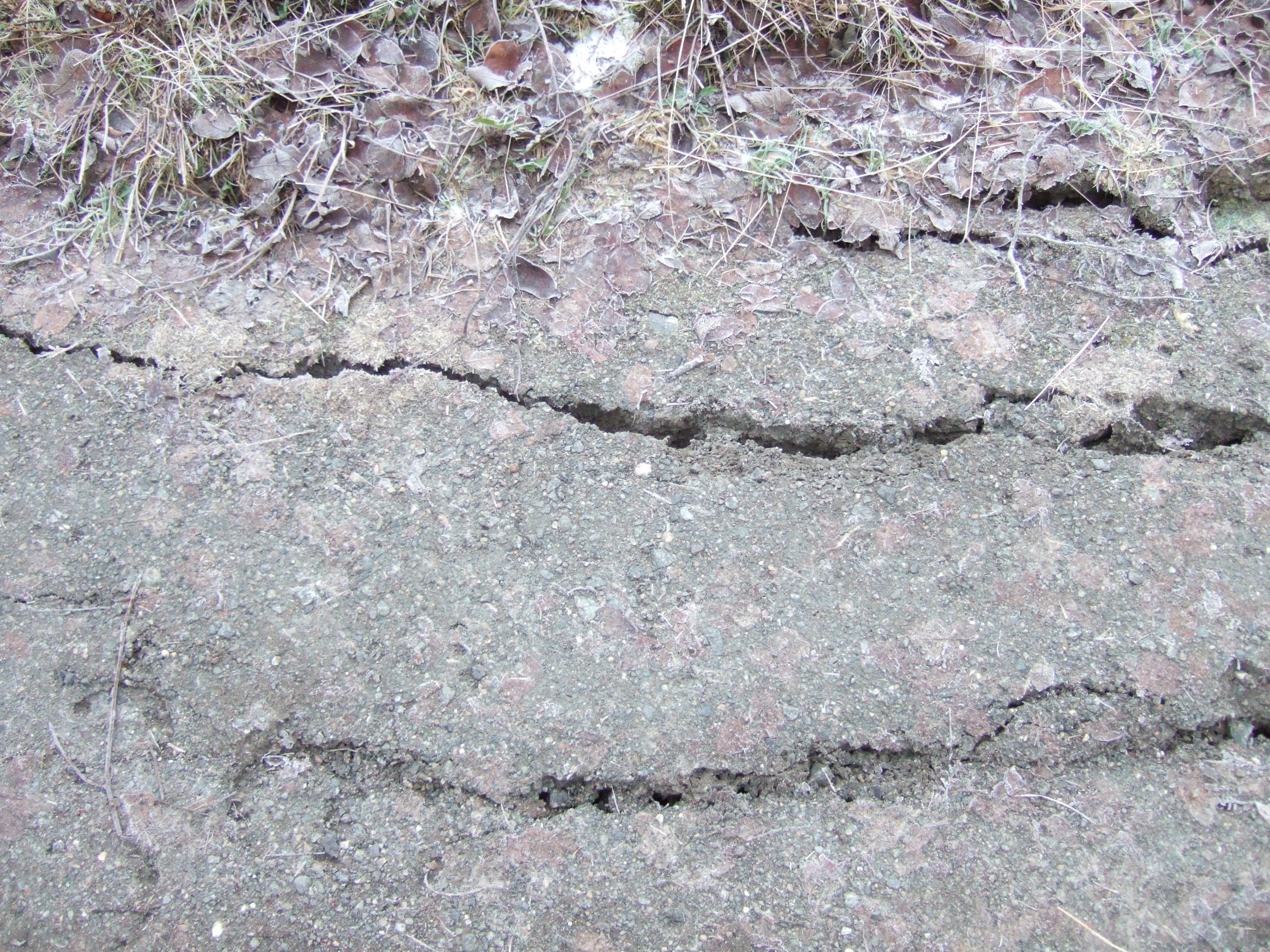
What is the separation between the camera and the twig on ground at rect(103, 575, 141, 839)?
162cm

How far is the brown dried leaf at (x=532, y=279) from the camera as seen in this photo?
2.09m

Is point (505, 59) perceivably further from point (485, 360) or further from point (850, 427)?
point (850, 427)

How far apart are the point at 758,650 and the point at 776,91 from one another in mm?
1519

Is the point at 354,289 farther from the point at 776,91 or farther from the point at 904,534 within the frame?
the point at 904,534

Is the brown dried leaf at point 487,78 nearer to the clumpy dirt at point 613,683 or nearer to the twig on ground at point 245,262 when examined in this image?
the twig on ground at point 245,262

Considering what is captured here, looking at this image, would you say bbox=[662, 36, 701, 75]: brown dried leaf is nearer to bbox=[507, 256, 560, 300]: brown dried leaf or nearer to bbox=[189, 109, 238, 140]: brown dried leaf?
bbox=[507, 256, 560, 300]: brown dried leaf

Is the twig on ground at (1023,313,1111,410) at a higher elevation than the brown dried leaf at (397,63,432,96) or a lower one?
lower

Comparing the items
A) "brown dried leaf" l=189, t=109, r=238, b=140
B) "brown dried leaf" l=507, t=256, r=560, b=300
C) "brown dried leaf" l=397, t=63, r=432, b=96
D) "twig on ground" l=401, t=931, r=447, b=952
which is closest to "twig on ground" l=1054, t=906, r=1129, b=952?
"twig on ground" l=401, t=931, r=447, b=952

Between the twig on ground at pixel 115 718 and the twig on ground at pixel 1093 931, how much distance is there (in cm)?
182

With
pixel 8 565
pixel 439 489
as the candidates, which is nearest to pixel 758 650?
pixel 439 489

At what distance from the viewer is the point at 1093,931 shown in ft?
4.91

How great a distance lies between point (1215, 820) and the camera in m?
1.59

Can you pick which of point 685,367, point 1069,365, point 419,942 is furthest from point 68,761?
point 1069,365

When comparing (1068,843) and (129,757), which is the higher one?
(1068,843)
